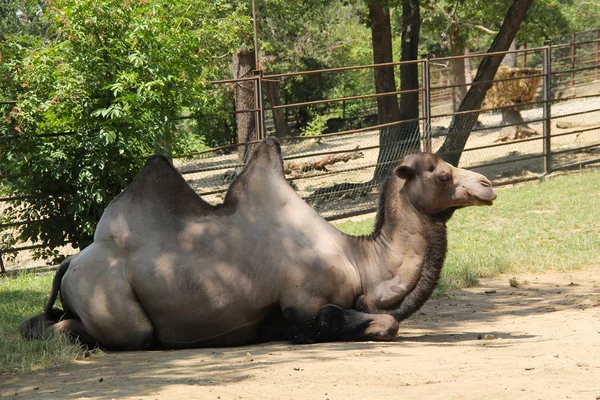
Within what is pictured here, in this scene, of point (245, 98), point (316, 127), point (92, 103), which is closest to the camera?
point (92, 103)

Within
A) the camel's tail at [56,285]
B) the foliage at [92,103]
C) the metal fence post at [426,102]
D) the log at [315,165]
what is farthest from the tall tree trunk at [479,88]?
the camel's tail at [56,285]

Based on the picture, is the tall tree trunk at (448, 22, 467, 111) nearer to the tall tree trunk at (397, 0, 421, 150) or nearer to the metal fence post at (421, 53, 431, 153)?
the tall tree trunk at (397, 0, 421, 150)

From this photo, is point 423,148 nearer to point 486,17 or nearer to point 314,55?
point 486,17

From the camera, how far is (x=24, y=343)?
576 centimetres

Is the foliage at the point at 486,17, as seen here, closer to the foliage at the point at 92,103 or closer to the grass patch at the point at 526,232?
the grass patch at the point at 526,232

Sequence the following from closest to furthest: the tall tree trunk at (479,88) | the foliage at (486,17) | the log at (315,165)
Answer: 1. the tall tree trunk at (479,88)
2. the log at (315,165)
3. the foliage at (486,17)

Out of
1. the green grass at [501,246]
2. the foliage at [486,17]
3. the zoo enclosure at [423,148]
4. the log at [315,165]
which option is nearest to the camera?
the green grass at [501,246]

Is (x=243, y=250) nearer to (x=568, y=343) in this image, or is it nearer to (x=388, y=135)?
(x=568, y=343)

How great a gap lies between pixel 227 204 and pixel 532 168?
1277cm

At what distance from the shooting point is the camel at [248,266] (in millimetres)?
5820

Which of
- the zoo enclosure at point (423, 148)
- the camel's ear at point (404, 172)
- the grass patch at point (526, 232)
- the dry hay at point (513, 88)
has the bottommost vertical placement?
the grass patch at point (526, 232)

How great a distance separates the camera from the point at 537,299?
790 centimetres

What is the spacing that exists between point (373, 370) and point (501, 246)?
241 inches

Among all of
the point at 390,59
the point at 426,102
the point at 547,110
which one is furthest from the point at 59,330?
the point at 390,59
